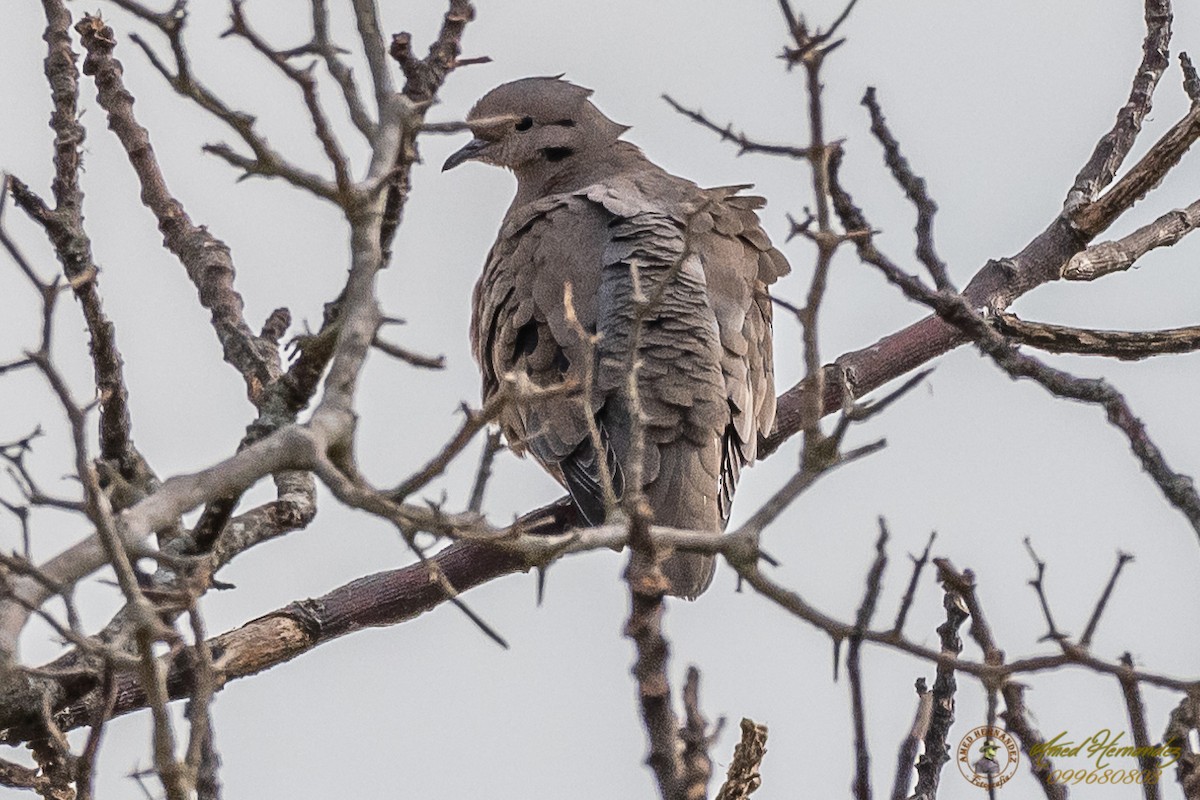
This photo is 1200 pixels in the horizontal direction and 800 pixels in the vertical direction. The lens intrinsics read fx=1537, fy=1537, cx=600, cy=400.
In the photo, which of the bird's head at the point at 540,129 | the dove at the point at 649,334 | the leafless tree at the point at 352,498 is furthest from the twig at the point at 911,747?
the bird's head at the point at 540,129

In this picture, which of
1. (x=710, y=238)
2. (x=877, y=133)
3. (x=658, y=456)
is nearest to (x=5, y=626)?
(x=877, y=133)

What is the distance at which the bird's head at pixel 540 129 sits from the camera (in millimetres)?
6262

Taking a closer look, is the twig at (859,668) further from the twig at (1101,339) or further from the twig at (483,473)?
the twig at (1101,339)

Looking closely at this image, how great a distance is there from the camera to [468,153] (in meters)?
6.44

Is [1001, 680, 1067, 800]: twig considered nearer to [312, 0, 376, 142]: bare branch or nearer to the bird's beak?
[312, 0, 376, 142]: bare branch

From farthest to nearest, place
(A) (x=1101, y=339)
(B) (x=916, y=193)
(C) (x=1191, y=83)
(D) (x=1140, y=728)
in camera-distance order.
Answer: (A) (x=1101, y=339) < (C) (x=1191, y=83) < (B) (x=916, y=193) < (D) (x=1140, y=728)

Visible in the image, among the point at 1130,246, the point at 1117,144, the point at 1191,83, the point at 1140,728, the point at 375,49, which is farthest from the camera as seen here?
the point at 1130,246

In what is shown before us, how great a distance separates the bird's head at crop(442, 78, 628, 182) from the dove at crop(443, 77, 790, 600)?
1.15ft

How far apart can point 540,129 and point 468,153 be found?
13.6 inches

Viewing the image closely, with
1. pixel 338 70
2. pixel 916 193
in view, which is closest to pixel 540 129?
pixel 916 193

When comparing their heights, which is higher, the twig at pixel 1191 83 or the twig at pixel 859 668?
the twig at pixel 1191 83

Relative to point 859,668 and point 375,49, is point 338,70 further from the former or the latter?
point 859,668

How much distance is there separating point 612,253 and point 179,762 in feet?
10.6

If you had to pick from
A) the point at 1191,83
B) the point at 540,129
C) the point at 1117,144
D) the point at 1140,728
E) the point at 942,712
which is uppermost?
the point at 540,129
